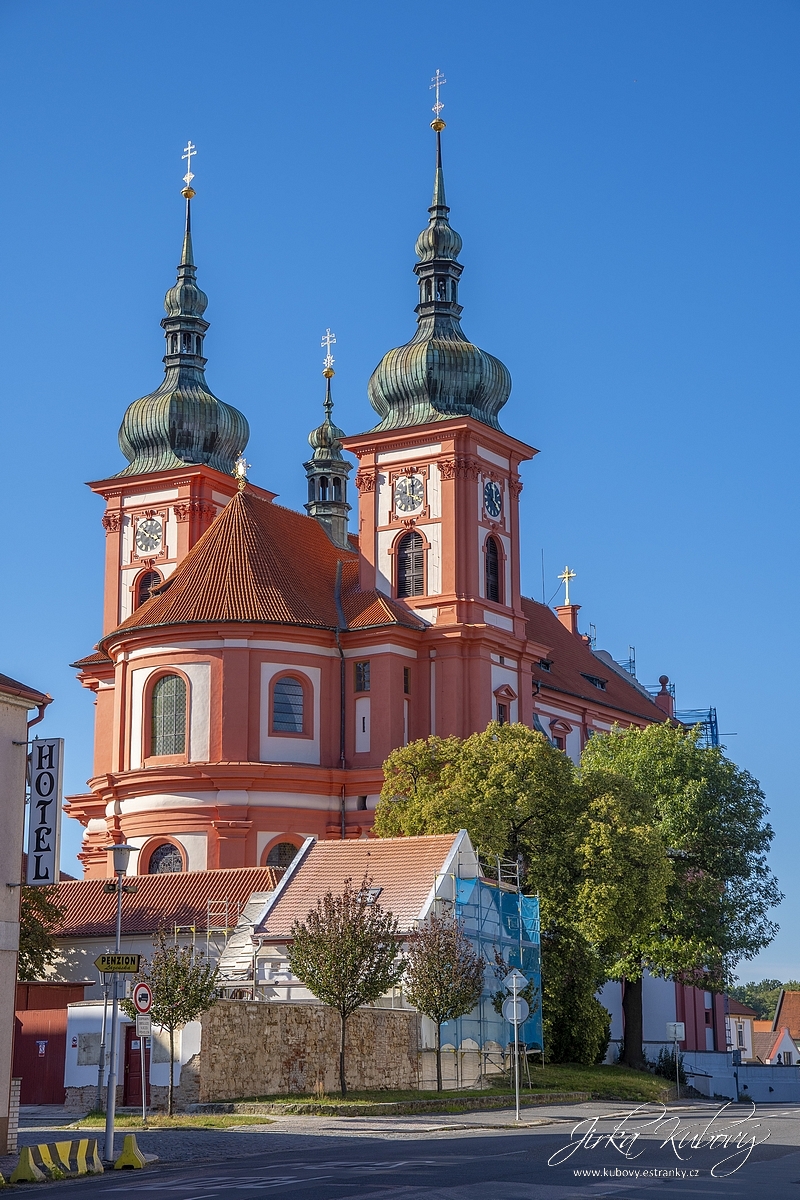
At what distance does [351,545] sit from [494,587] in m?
12.0

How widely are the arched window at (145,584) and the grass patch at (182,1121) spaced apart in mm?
36640

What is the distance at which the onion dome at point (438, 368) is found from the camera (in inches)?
2402

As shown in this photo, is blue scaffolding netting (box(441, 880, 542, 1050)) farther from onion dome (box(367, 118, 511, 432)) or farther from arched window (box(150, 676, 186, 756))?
onion dome (box(367, 118, 511, 432))

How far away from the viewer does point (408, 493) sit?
6044cm

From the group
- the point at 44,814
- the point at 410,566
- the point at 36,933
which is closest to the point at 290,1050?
the point at 36,933

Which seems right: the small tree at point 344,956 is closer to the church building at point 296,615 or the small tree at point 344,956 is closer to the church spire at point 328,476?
the church building at point 296,615

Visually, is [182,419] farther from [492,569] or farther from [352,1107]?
[352,1107]

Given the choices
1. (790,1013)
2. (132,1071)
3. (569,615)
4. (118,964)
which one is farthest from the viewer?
(790,1013)

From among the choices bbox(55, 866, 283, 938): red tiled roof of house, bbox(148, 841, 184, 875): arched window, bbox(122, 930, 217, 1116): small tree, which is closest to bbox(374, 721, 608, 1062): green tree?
bbox(55, 866, 283, 938): red tiled roof of house

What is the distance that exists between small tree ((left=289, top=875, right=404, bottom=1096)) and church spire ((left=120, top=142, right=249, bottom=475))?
112 ft

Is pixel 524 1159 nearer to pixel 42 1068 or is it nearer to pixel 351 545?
pixel 42 1068

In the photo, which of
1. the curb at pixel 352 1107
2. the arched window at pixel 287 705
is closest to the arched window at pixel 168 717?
the arched window at pixel 287 705

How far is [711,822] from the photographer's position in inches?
2095

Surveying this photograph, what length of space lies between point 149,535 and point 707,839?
25.5m
